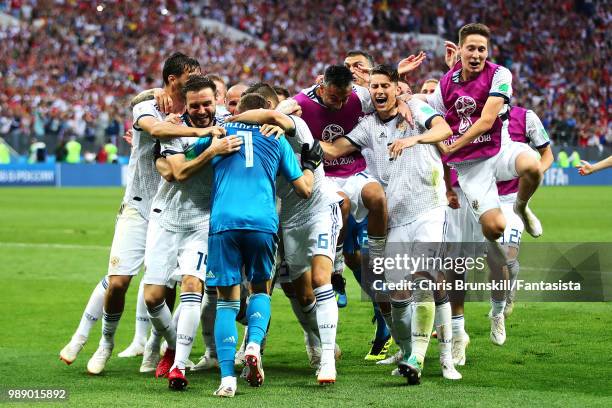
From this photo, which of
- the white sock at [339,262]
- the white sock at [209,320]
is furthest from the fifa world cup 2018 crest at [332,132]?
the white sock at [209,320]

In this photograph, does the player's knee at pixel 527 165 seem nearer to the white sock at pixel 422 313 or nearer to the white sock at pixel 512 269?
the white sock at pixel 512 269

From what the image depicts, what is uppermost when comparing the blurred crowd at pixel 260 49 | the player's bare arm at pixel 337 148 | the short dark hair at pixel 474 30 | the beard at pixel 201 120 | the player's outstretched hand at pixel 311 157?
the short dark hair at pixel 474 30

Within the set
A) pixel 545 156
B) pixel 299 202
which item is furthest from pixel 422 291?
pixel 545 156

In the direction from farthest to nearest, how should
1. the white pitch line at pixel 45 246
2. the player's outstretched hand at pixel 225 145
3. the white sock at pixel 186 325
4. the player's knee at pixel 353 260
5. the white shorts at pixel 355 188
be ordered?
the white pitch line at pixel 45 246 → the player's knee at pixel 353 260 → the white shorts at pixel 355 188 → the white sock at pixel 186 325 → the player's outstretched hand at pixel 225 145

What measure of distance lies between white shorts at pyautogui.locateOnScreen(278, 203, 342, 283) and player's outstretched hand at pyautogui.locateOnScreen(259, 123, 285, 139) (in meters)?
0.91

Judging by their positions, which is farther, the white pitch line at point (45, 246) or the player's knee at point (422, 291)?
the white pitch line at point (45, 246)

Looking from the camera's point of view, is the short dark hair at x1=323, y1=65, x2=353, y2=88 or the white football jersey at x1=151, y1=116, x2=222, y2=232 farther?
the short dark hair at x1=323, y1=65, x2=353, y2=88

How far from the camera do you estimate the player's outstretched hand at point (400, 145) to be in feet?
24.0

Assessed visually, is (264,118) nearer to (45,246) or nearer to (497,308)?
(497,308)

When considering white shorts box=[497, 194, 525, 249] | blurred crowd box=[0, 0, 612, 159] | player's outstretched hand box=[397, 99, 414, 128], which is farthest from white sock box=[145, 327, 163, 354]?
blurred crowd box=[0, 0, 612, 159]

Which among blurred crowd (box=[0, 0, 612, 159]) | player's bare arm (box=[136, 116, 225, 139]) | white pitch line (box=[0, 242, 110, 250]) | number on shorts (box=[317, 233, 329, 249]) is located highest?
player's bare arm (box=[136, 116, 225, 139])

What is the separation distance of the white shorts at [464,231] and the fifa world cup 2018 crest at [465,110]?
99 cm

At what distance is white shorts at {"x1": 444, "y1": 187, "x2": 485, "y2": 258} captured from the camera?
9.77 metres

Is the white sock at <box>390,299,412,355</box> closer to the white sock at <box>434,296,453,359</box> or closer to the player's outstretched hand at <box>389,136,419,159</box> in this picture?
the white sock at <box>434,296,453,359</box>
